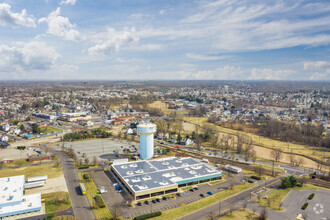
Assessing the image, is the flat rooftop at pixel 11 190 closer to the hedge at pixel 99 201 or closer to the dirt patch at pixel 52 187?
the dirt patch at pixel 52 187

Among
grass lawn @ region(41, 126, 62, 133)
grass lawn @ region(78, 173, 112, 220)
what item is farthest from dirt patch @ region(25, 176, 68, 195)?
grass lawn @ region(41, 126, 62, 133)

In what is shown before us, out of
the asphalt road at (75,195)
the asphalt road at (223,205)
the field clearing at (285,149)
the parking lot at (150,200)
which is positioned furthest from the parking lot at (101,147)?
the field clearing at (285,149)

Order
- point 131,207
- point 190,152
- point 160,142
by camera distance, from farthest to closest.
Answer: point 160,142
point 190,152
point 131,207

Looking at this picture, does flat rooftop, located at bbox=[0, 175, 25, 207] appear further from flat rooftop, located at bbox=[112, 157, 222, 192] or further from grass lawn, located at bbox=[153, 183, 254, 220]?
grass lawn, located at bbox=[153, 183, 254, 220]

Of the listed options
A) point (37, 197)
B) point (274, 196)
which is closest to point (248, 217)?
point (274, 196)

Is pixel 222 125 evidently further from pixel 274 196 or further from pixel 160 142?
pixel 274 196

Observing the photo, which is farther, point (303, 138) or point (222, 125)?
point (222, 125)
